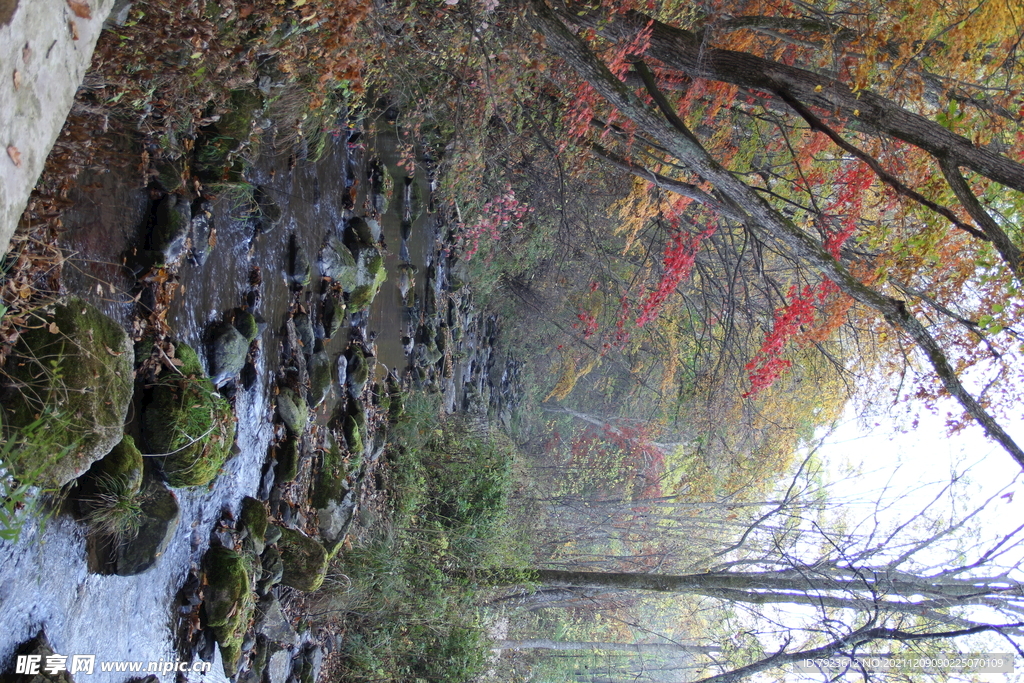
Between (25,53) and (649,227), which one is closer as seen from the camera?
(25,53)

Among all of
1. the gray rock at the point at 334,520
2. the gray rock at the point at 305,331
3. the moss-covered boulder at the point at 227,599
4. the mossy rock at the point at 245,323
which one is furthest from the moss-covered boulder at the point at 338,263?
the moss-covered boulder at the point at 227,599

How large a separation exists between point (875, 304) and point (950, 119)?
65.7 inches

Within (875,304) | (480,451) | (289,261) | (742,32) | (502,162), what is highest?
(742,32)

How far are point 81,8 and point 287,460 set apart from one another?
3.68m

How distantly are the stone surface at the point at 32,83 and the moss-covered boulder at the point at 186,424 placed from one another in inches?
73.1

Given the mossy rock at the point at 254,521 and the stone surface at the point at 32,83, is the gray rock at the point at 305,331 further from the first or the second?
the stone surface at the point at 32,83

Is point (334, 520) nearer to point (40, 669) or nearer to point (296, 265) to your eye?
point (296, 265)

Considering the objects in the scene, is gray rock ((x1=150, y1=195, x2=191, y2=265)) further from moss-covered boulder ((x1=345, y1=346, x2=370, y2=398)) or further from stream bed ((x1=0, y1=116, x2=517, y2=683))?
moss-covered boulder ((x1=345, y1=346, x2=370, y2=398))

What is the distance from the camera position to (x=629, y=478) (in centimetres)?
1359

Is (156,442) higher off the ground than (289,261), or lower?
lower

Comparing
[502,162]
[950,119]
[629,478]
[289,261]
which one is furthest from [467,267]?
[629,478]

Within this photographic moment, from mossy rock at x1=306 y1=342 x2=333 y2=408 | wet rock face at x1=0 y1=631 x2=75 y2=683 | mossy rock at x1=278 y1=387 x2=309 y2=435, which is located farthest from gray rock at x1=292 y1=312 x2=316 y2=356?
wet rock face at x1=0 y1=631 x2=75 y2=683

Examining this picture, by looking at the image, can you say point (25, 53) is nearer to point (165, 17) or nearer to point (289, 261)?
point (165, 17)

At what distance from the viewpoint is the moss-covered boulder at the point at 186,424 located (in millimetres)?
4020
